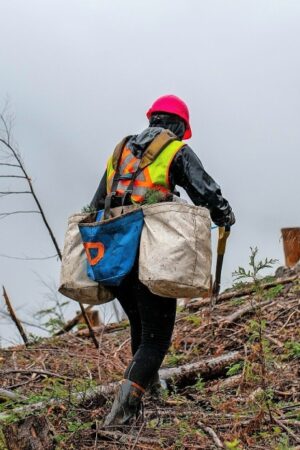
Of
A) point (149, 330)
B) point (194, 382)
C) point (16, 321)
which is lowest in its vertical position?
point (194, 382)

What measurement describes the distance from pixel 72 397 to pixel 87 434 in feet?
2.81

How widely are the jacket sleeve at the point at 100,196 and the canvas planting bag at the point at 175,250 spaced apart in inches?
28.3

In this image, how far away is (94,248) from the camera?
5.24m

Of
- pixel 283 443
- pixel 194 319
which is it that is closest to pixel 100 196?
pixel 283 443

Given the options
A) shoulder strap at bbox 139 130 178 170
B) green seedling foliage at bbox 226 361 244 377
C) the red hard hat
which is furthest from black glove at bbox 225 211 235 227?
green seedling foliage at bbox 226 361 244 377

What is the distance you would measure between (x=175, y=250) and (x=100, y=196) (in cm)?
103

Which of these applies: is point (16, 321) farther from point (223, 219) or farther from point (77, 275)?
point (223, 219)

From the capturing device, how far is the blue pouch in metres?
5.04

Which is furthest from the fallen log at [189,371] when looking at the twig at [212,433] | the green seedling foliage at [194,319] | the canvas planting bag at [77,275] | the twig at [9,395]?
the green seedling foliage at [194,319]

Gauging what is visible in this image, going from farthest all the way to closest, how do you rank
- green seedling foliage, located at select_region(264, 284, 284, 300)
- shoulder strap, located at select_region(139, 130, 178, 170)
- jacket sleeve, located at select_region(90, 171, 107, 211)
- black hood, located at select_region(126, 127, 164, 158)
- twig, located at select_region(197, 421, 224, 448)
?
green seedling foliage, located at select_region(264, 284, 284, 300), jacket sleeve, located at select_region(90, 171, 107, 211), black hood, located at select_region(126, 127, 164, 158), shoulder strap, located at select_region(139, 130, 178, 170), twig, located at select_region(197, 421, 224, 448)

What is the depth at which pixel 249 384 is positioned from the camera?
6074 mm

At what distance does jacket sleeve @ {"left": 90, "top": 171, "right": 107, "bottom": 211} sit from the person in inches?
9.5

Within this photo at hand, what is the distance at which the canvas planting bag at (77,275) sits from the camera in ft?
17.7

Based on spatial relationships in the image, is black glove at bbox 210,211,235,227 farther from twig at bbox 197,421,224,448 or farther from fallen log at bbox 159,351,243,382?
fallen log at bbox 159,351,243,382
